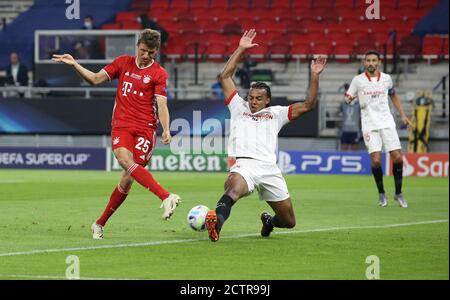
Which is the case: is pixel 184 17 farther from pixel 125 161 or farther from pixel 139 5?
pixel 125 161

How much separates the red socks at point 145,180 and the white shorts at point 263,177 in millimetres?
882

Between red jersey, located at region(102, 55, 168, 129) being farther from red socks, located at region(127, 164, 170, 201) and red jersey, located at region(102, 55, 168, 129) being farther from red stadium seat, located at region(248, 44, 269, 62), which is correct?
red stadium seat, located at region(248, 44, 269, 62)

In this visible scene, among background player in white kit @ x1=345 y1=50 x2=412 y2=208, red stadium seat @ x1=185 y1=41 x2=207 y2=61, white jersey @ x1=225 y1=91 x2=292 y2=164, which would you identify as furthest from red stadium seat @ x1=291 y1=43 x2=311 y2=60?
white jersey @ x1=225 y1=91 x2=292 y2=164

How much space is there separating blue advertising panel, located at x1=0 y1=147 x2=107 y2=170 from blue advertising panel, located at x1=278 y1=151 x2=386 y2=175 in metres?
4.97

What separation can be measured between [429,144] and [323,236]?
1716 centimetres

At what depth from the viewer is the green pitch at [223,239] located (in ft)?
33.3

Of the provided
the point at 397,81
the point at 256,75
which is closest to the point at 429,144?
the point at 397,81

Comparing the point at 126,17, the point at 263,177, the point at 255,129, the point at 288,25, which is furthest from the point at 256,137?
the point at 126,17

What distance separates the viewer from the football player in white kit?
492 inches

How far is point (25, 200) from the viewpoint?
18.6 m

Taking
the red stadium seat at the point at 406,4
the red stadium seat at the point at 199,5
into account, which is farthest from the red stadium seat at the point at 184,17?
the red stadium seat at the point at 406,4

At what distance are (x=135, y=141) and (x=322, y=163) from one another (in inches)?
695

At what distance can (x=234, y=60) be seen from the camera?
12.5m
